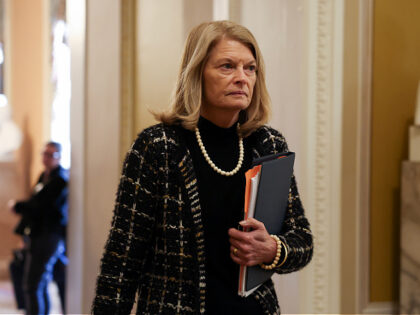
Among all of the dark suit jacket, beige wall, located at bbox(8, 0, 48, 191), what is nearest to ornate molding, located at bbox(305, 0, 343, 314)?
the dark suit jacket

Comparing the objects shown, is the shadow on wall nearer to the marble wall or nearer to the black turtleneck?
the marble wall

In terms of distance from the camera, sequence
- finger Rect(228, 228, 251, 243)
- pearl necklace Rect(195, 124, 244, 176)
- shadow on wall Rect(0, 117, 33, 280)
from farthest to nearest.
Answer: shadow on wall Rect(0, 117, 33, 280) → pearl necklace Rect(195, 124, 244, 176) → finger Rect(228, 228, 251, 243)

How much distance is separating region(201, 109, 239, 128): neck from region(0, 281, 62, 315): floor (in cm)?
537

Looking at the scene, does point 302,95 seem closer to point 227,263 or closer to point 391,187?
point 391,187

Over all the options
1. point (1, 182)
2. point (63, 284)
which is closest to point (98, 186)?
point (63, 284)

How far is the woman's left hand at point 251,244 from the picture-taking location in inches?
59.4

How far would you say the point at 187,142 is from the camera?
164 centimetres

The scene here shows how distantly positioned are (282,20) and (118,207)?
6.08ft

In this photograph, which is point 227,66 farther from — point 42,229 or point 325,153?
point 42,229

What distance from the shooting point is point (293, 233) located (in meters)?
1.67

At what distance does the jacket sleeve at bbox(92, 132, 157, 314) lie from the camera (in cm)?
154

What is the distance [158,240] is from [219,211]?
19 centimetres

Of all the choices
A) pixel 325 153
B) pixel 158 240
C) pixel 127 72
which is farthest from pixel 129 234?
pixel 127 72

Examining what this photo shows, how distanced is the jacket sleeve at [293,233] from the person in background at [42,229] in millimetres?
3784
